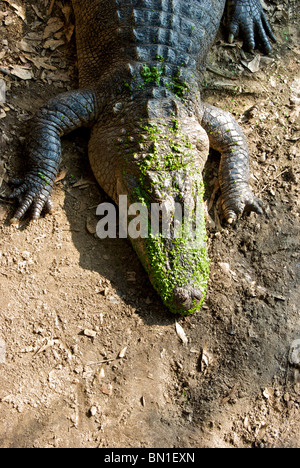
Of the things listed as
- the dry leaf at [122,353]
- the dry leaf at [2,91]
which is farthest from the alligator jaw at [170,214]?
the dry leaf at [2,91]

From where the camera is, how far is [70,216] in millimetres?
3795

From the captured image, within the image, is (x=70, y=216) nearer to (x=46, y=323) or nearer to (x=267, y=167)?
(x=46, y=323)

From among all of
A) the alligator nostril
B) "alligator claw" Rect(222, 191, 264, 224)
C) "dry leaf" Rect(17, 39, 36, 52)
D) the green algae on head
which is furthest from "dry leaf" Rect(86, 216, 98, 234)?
"dry leaf" Rect(17, 39, 36, 52)

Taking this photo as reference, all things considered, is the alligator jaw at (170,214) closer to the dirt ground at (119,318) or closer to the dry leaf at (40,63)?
the dirt ground at (119,318)

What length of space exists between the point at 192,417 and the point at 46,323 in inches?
51.5

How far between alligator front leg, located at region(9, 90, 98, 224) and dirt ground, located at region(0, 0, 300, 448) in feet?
0.49

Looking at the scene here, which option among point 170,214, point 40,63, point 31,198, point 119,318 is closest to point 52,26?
point 40,63

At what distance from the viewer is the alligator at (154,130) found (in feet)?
11.2

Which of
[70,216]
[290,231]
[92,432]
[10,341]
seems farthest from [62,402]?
[290,231]

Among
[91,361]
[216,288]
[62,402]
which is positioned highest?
[216,288]

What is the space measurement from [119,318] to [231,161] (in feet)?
6.25

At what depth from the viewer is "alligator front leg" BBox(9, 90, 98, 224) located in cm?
366

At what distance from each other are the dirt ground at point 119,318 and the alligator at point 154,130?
0.19m

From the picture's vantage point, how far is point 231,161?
4203 millimetres
